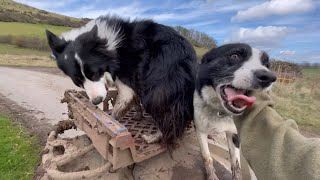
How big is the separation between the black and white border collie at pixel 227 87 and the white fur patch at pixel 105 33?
3.52 feet

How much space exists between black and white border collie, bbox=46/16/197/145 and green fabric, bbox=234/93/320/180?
0.94 meters

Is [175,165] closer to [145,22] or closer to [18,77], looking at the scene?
[145,22]

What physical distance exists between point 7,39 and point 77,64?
27.6 metres

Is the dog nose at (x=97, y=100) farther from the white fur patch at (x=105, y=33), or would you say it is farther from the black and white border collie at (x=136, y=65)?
the white fur patch at (x=105, y=33)

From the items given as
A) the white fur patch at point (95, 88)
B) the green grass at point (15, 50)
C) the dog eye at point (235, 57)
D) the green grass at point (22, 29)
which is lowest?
the green grass at point (15, 50)

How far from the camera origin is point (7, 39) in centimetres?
2675

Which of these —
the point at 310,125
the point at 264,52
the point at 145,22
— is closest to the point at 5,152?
the point at 145,22

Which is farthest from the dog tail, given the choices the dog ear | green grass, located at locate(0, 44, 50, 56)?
green grass, located at locate(0, 44, 50, 56)

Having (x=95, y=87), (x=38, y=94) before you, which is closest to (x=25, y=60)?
(x=38, y=94)

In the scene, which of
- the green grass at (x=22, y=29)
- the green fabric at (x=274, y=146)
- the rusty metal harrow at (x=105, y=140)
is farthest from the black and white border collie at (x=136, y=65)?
the green grass at (x=22, y=29)

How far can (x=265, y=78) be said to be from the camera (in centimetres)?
153

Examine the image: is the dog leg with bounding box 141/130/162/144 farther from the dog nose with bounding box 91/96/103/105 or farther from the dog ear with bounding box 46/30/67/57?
the dog ear with bounding box 46/30/67/57

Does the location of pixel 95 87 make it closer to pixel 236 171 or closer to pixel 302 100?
pixel 236 171

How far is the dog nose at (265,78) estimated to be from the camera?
60.2 inches
